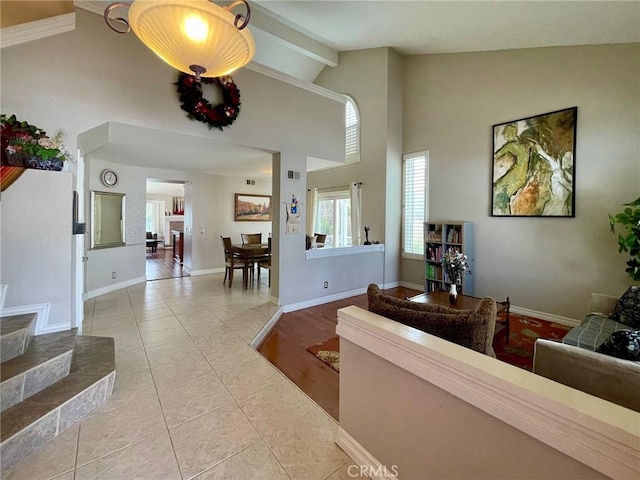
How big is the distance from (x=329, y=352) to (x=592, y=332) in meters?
2.45

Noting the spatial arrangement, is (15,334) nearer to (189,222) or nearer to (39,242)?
(39,242)

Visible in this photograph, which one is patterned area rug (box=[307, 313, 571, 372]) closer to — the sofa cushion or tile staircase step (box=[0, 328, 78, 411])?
the sofa cushion

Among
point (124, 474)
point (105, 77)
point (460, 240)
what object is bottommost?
point (124, 474)

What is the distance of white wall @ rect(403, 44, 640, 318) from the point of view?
3330mm

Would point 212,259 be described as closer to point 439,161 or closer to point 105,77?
point 105,77

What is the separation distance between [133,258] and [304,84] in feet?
16.3

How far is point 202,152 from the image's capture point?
434cm

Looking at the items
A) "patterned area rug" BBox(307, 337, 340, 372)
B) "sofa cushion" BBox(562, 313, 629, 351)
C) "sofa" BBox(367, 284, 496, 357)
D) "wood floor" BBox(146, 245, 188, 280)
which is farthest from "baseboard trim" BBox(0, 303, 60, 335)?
"sofa cushion" BBox(562, 313, 629, 351)

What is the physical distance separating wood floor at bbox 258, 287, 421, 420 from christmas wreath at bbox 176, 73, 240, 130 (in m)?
2.81

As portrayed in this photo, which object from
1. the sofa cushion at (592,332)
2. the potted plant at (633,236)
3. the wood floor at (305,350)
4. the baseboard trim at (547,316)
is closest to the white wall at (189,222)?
the wood floor at (305,350)

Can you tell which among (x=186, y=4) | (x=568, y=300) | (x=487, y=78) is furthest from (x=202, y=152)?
(x=568, y=300)

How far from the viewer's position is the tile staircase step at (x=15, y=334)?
194 centimetres

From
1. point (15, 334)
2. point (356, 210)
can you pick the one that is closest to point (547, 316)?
point (356, 210)

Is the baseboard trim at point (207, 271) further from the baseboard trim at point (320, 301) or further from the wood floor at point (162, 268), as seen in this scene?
the baseboard trim at point (320, 301)
